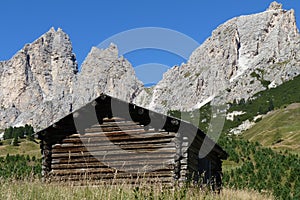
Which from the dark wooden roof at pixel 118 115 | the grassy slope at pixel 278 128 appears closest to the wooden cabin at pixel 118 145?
the dark wooden roof at pixel 118 115

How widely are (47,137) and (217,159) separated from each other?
951 cm

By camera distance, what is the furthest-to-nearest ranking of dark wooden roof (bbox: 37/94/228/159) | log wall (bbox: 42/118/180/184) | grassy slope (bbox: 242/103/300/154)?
grassy slope (bbox: 242/103/300/154) → log wall (bbox: 42/118/180/184) → dark wooden roof (bbox: 37/94/228/159)

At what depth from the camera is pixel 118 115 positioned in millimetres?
17625

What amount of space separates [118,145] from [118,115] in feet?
3.76

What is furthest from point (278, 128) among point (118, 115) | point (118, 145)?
point (118, 145)

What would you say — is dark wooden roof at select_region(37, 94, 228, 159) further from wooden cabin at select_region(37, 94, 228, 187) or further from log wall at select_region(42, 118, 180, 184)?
log wall at select_region(42, 118, 180, 184)

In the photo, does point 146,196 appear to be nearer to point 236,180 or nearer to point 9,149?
point 236,180

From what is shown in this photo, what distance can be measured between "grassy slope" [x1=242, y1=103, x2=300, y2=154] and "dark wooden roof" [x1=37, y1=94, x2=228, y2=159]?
7220 cm

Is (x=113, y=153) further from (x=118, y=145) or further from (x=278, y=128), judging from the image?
(x=278, y=128)

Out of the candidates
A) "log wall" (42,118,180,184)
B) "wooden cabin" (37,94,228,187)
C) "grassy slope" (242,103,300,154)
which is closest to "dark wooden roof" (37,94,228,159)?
"wooden cabin" (37,94,228,187)

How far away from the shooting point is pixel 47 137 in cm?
1814

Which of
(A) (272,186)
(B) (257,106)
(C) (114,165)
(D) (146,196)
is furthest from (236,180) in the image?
(B) (257,106)

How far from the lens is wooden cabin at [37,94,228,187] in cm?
1669

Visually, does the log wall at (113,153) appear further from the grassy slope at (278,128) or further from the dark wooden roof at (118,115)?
the grassy slope at (278,128)
